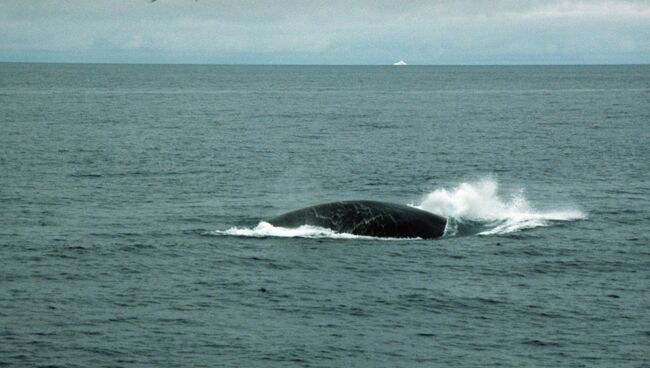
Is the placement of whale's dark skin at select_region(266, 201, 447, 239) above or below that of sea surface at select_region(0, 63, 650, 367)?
above

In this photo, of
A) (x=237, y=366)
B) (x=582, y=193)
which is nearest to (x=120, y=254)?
(x=237, y=366)

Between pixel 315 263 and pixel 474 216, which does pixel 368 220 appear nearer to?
pixel 315 263

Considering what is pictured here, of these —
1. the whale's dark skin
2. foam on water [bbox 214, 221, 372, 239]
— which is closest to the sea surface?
foam on water [bbox 214, 221, 372, 239]

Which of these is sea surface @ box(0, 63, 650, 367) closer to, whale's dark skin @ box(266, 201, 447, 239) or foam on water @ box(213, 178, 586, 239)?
foam on water @ box(213, 178, 586, 239)

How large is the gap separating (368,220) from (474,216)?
999 centimetres

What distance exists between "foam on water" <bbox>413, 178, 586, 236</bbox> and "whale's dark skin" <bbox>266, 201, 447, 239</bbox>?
1.96m

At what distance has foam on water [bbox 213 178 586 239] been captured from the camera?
4753 cm

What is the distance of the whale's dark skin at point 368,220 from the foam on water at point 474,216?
412mm

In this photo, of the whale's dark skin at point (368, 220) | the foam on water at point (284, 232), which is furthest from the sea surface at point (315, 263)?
the whale's dark skin at point (368, 220)

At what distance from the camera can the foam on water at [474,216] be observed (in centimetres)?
4753

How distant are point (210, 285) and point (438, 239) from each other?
543 inches

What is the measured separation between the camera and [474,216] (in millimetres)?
53938

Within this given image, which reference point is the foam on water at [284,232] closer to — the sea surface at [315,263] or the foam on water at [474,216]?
the foam on water at [474,216]

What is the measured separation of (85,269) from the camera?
137 feet
